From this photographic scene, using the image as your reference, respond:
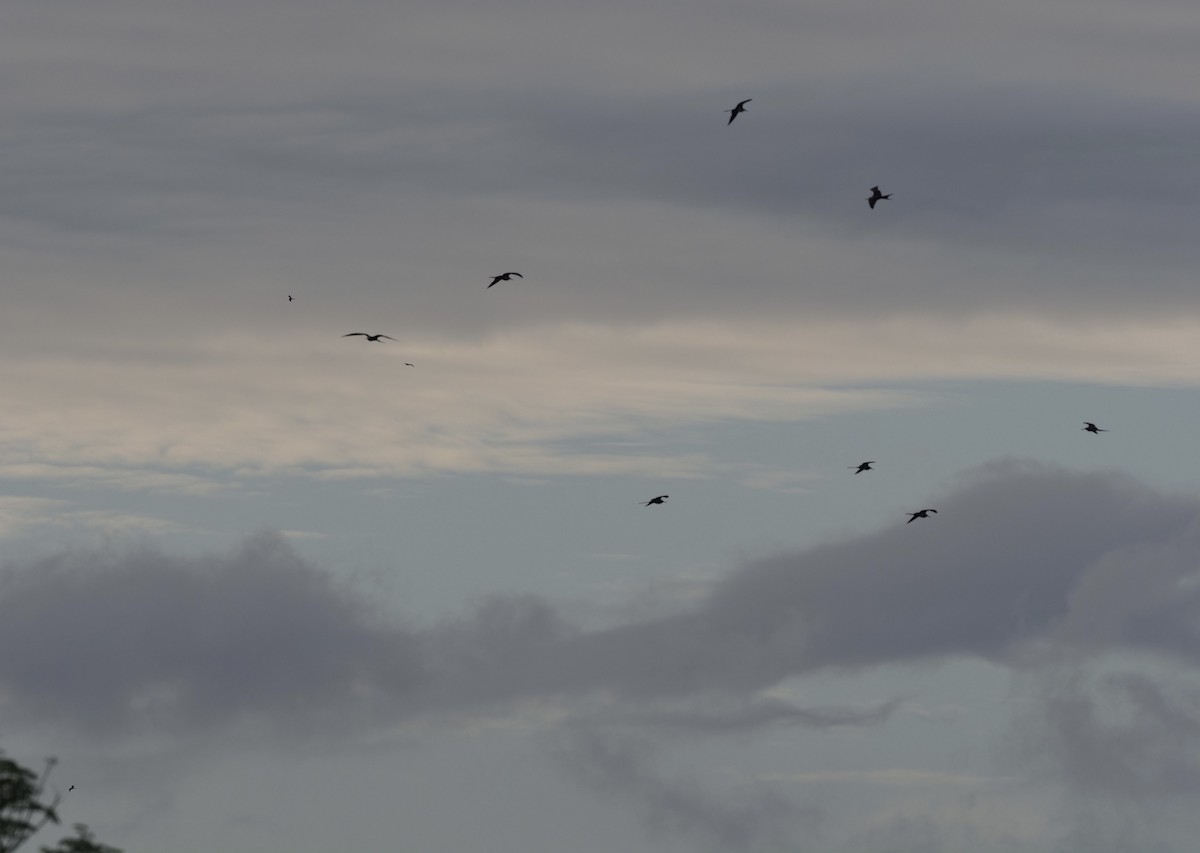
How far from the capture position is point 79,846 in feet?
487

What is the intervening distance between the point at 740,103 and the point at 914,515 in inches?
A: 1670

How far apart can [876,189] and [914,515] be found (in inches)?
1325

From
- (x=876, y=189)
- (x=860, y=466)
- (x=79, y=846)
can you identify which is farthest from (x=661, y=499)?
(x=79, y=846)

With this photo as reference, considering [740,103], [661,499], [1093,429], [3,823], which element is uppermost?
[740,103]

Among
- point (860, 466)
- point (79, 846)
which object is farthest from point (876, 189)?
point (79, 846)

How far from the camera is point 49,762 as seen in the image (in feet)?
427

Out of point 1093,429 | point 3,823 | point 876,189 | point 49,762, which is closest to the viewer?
point 49,762

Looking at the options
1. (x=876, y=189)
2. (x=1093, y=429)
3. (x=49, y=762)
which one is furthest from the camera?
(x=1093, y=429)

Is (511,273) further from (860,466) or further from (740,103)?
(860,466)

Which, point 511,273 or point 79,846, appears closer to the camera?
point 79,846

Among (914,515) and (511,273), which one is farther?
(914,515)

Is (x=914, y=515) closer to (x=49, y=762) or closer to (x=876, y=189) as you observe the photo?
(x=876, y=189)

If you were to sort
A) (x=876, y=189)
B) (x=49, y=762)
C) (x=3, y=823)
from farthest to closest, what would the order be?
(x=876, y=189) → (x=3, y=823) → (x=49, y=762)

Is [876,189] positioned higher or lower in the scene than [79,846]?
higher
